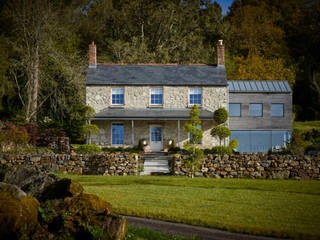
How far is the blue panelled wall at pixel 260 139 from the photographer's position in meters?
31.6

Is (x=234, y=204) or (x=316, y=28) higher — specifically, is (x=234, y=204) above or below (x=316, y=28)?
below

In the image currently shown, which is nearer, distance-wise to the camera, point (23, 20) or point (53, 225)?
point (53, 225)

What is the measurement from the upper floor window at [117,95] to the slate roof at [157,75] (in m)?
0.55

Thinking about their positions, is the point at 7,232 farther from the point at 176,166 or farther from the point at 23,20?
the point at 23,20

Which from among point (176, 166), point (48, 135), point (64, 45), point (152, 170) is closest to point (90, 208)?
point (176, 166)

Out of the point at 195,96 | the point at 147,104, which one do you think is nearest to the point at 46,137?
the point at 147,104

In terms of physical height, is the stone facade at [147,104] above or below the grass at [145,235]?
above

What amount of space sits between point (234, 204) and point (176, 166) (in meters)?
8.32

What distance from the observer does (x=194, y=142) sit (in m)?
17.8

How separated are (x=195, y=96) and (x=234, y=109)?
479 centimetres

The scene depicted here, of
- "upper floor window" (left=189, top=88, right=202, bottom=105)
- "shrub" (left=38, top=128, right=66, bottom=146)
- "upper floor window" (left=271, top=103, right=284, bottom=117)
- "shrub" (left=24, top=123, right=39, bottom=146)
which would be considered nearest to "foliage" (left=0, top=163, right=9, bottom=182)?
"shrub" (left=24, top=123, right=39, bottom=146)

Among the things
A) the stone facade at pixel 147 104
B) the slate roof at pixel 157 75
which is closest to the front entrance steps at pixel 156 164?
the stone facade at pixel 147 104

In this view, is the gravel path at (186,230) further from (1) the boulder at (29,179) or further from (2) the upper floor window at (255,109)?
(2) the upper floor window at (255,109)

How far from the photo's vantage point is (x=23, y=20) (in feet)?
101
